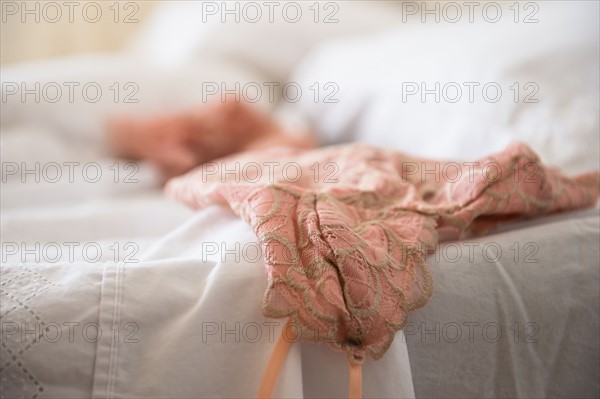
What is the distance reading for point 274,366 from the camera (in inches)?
20.8

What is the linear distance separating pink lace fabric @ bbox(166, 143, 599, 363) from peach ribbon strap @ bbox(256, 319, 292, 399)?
0.03 metres

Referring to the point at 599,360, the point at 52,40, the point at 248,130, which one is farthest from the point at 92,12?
→ the point at 599,360

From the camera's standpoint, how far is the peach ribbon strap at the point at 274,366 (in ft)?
1.71

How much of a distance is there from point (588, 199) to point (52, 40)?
2070 mm

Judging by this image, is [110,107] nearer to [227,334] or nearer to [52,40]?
[227,334]

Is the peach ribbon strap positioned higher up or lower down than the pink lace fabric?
lower down

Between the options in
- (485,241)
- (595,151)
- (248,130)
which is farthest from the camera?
(248,130)

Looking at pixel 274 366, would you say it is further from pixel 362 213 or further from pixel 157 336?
pixel 362 213

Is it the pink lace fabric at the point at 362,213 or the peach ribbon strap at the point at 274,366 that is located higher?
the pink lace fabric at the point at 362,213

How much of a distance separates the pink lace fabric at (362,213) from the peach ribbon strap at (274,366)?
1.2 inches

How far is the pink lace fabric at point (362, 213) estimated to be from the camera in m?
0.53

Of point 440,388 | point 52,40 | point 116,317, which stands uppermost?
point 52,40

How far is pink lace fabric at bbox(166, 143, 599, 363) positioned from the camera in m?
0.53

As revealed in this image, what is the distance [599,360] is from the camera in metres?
0.69
